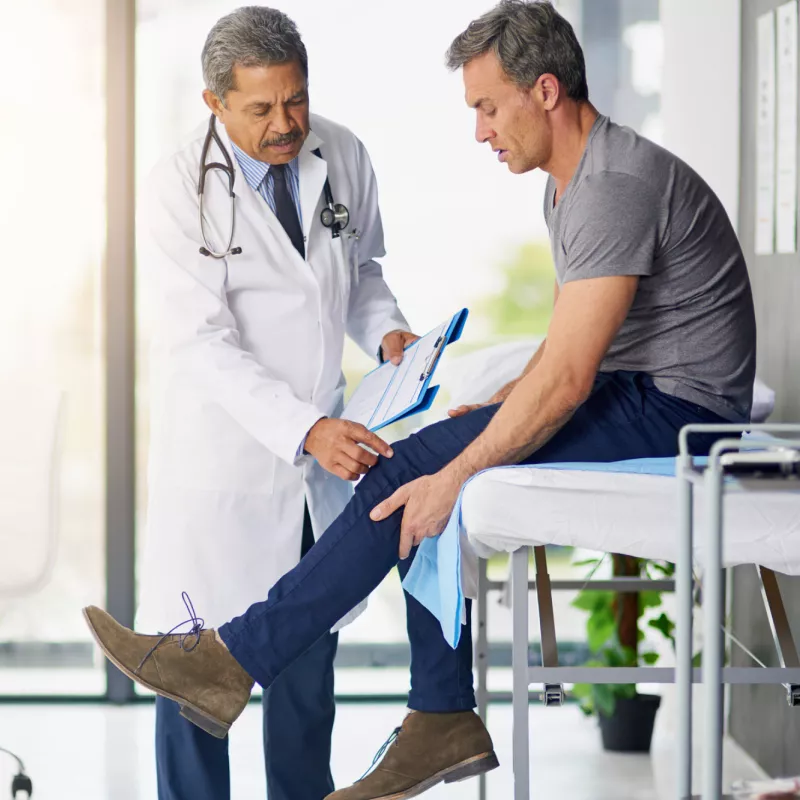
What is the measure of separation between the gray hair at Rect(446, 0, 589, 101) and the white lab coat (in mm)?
410

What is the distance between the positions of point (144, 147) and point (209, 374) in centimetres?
135

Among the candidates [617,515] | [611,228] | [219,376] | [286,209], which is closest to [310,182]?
[286,209]

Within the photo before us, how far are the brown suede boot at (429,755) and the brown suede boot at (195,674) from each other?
22cm

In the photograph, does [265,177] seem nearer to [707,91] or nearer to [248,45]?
[248,45]

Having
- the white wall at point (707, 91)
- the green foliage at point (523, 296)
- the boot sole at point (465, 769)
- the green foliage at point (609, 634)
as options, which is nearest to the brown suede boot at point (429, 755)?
the boot sole at point (465, 769)

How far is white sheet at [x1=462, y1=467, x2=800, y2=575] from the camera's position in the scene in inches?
53.9

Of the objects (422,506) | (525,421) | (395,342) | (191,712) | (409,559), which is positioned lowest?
(191,712)

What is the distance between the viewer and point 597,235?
1.46m

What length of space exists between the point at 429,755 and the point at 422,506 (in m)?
0.38

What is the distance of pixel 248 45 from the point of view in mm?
1733

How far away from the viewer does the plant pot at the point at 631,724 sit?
2561mm

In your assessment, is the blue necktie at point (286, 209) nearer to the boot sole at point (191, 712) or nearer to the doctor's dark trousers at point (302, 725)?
the doctor's dark trousers at point (302, 725)

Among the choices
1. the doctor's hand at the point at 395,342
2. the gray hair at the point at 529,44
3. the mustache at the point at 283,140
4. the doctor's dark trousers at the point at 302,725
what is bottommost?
the doctor's dark trousers at the point at 302,725

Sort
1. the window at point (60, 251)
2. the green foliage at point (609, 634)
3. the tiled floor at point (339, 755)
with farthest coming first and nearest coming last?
the window at point (60, 251)
the green foliage at point (609, 634)
the tiled floor at point (339, 755)
